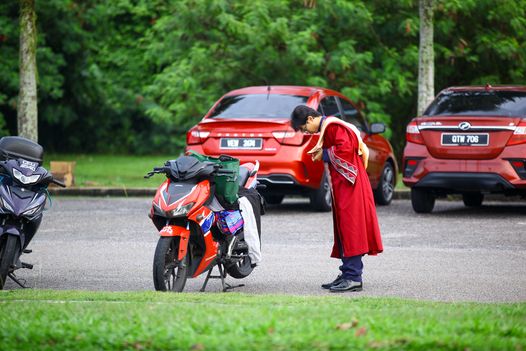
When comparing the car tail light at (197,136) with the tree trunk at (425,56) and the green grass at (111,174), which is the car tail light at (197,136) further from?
the tree trunk at (425,56)

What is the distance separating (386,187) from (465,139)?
10.4ft

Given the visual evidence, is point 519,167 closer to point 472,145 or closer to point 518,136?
point 518,136

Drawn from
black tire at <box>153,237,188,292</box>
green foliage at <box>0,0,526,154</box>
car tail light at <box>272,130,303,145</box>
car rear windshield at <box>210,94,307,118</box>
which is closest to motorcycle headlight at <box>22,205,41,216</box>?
black tire at <box>153,237,188,292</box>

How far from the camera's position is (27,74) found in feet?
72.1

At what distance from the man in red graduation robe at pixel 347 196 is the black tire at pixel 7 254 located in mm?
2575

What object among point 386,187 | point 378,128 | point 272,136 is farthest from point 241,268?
point 386,187

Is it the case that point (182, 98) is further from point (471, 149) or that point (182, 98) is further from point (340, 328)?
point (340, 328)

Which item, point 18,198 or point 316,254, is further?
point 316,254

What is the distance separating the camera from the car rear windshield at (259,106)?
1633 cm

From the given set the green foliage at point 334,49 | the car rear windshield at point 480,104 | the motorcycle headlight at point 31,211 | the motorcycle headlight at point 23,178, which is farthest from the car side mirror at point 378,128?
the motorcycle headlight at point 31,211

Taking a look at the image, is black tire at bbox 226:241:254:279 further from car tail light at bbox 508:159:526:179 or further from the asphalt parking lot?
car tail light at bbox 508:159:526:179

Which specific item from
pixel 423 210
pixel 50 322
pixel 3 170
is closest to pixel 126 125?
pixel 423 210

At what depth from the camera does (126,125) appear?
1708 inches

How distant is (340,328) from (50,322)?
1774mm
